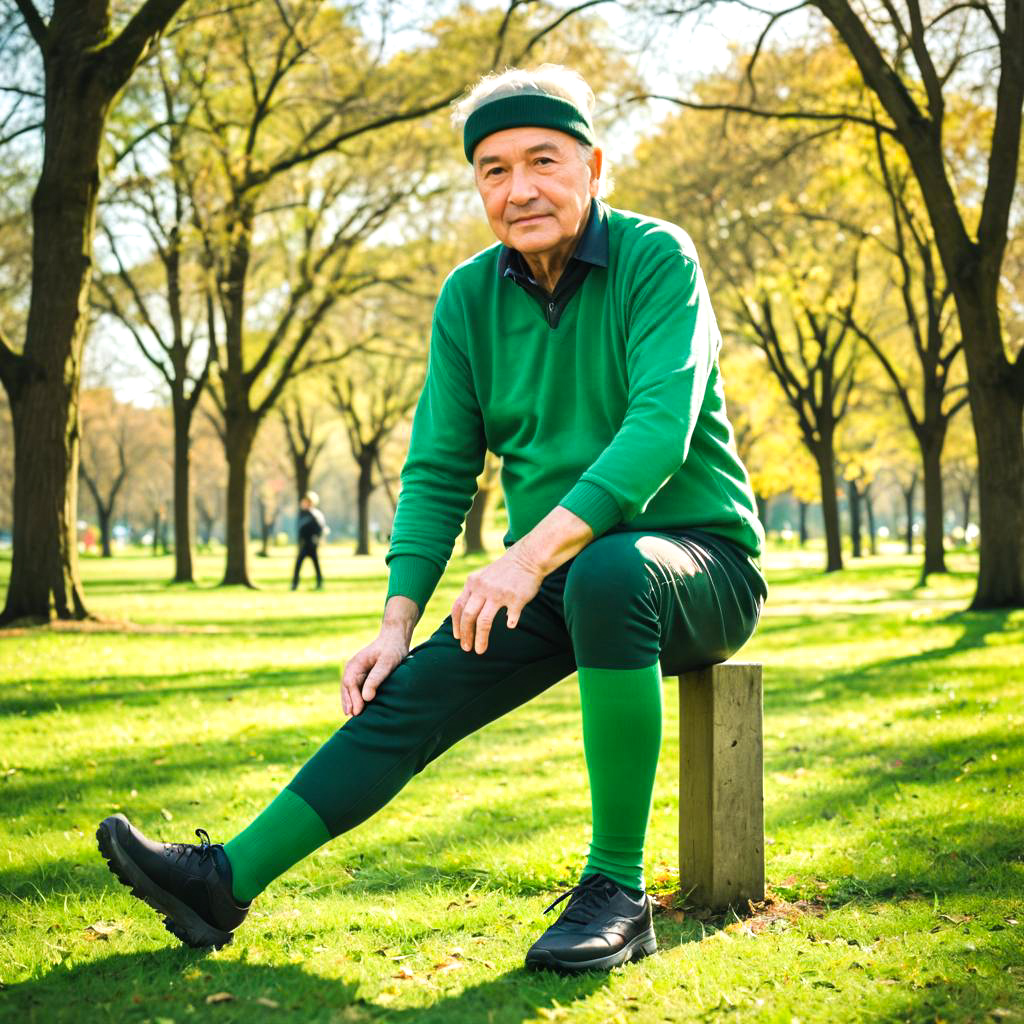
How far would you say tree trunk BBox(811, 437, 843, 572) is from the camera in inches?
1024

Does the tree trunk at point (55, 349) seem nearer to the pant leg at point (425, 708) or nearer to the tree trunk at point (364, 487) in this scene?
Answer: the pant leg at point (425, 708)

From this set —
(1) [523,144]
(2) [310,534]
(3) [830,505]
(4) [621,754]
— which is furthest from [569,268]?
(3) [830,505]

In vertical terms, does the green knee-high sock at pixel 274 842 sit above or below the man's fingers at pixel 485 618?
below

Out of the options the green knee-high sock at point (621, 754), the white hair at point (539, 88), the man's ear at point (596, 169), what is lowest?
the green knee-high sock at point (621, 754)

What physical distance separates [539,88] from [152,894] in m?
2.20

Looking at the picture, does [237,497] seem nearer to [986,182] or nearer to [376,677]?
[986,182]

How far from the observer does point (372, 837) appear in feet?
13.9

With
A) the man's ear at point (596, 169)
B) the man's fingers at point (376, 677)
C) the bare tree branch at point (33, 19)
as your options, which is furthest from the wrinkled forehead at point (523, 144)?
the bare tree branch at point (33, 19)

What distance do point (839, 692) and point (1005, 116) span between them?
7.29 m

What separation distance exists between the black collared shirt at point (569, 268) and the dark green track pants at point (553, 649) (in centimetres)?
70

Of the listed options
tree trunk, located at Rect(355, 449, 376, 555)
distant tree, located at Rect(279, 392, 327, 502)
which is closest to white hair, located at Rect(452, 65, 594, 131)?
distant tree, located at Rect(279, 392, 327, 502)

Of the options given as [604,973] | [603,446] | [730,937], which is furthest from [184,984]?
[603,446]

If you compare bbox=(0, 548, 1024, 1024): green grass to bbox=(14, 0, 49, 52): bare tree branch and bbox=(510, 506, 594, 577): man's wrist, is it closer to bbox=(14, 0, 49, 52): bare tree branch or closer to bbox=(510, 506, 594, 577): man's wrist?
bbox=(510, 506, 594, 577): man's wrist

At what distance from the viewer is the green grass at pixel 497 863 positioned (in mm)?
2420
